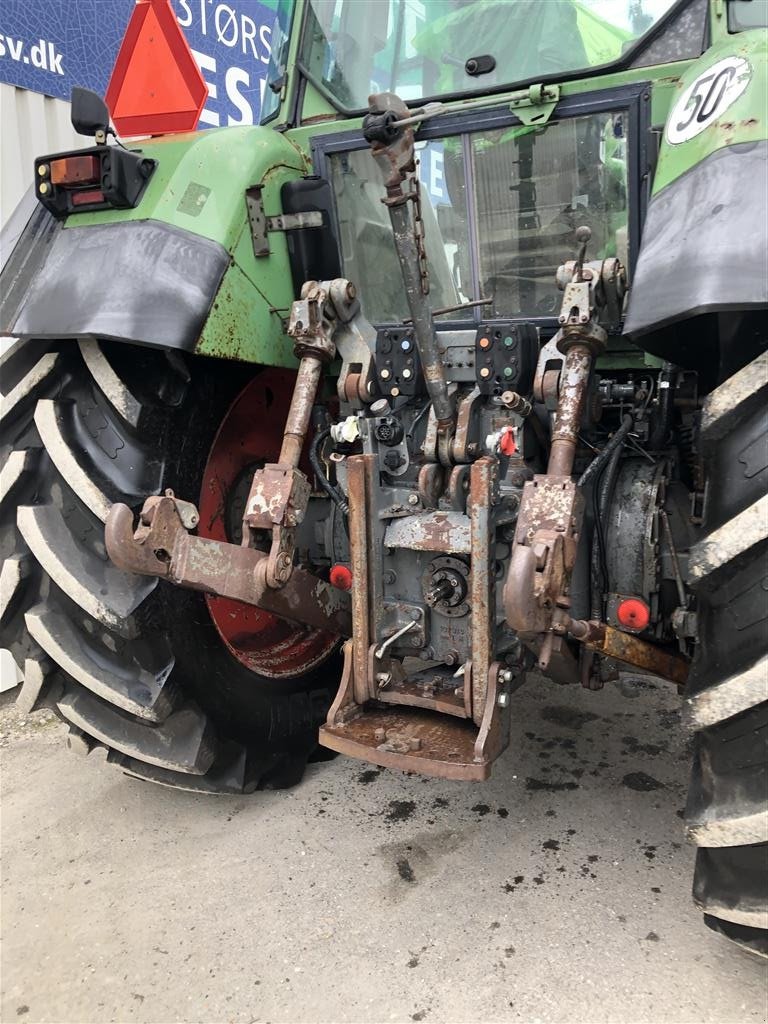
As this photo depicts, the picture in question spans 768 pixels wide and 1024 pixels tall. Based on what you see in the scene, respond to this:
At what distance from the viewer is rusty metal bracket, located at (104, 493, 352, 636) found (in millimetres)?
1877

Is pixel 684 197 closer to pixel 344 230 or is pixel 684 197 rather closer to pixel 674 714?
pixel 344 230

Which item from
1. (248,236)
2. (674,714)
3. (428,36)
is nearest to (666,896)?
(674,714)

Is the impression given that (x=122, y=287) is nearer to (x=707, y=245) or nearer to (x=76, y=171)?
(x=76, y=171)

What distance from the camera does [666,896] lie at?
2.14 metres

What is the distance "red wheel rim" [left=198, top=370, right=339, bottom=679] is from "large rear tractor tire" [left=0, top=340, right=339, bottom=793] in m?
0.02

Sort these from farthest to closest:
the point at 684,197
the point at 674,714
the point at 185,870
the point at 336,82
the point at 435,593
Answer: the point at 674,714 → the point at 336,82 → the point at 185,870 → the point at 435,593 → the point at 684,197

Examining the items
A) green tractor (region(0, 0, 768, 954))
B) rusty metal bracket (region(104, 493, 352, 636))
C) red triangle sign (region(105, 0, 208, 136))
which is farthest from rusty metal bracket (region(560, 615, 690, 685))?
red triangle sign (region(105, 0, 208, 136))

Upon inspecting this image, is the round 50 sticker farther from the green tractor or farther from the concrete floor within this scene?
the concrete floor

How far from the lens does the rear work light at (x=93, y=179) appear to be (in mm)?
2037

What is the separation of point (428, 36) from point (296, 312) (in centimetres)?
98

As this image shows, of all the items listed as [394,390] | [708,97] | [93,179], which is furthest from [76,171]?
[708,97]

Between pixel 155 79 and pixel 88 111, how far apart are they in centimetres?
58

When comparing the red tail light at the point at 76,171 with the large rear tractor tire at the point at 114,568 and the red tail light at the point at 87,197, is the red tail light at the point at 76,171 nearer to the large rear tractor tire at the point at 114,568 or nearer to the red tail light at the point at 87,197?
the red tail light at the point at 87,197

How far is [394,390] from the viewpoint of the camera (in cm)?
222
